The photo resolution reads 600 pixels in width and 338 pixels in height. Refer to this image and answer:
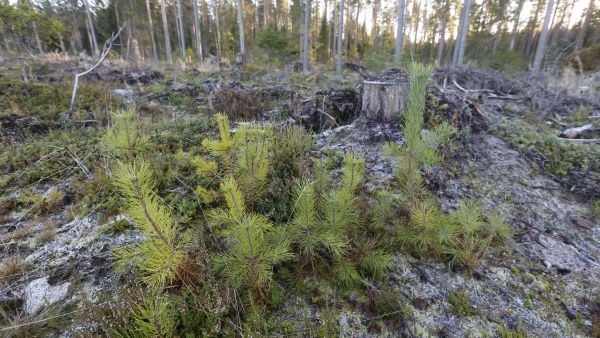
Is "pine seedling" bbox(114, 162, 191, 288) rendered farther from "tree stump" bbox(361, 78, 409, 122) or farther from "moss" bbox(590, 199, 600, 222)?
"moss" bbox(590, 199, 600, 222)

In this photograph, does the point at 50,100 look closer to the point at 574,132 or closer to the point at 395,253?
the point at 395,253

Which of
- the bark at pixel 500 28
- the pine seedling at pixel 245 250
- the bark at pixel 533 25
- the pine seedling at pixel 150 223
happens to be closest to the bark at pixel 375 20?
the bark at pixel 500 28

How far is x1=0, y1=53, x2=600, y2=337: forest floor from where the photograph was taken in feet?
5.59

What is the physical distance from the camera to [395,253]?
2.14 metres

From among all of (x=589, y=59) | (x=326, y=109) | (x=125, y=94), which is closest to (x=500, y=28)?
(x=589, y=59)

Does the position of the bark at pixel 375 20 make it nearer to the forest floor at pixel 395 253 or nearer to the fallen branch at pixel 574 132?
the fallen branch at pixel 574 132

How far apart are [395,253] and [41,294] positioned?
→ 2.61 meters

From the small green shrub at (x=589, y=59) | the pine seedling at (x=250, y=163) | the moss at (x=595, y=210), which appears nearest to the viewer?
the pine seedling at (x=250, y=163)

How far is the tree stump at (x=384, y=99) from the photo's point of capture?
12.7ft

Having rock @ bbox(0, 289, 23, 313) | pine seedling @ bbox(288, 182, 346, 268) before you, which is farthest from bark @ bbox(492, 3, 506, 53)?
rock @ bbox(0, 289, 23, 313)

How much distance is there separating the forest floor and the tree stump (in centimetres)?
22

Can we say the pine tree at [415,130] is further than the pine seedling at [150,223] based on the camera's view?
Yes

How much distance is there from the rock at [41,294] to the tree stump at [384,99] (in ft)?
13.1

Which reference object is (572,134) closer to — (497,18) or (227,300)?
(227,300)
